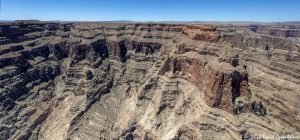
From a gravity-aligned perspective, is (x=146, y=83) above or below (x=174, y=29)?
below

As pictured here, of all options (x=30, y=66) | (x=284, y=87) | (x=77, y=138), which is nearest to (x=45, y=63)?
(x=30, y=66)

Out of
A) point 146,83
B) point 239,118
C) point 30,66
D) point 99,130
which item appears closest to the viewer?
point 239,118

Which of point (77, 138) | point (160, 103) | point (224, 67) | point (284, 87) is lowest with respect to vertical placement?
point (77, 138)

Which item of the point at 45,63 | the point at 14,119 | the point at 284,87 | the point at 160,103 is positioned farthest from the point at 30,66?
the point at 284,87

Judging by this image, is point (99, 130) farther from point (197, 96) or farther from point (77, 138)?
point (197, 96)

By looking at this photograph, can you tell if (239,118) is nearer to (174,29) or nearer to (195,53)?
(195,53)

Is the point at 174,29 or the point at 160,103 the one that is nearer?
the point at 160,103

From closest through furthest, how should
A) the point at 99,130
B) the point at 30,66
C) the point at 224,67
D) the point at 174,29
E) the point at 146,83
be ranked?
the point at 224,67 < the point at 99,130 < the point at 146,83 < the point at 30,66 < the point at 174,29
